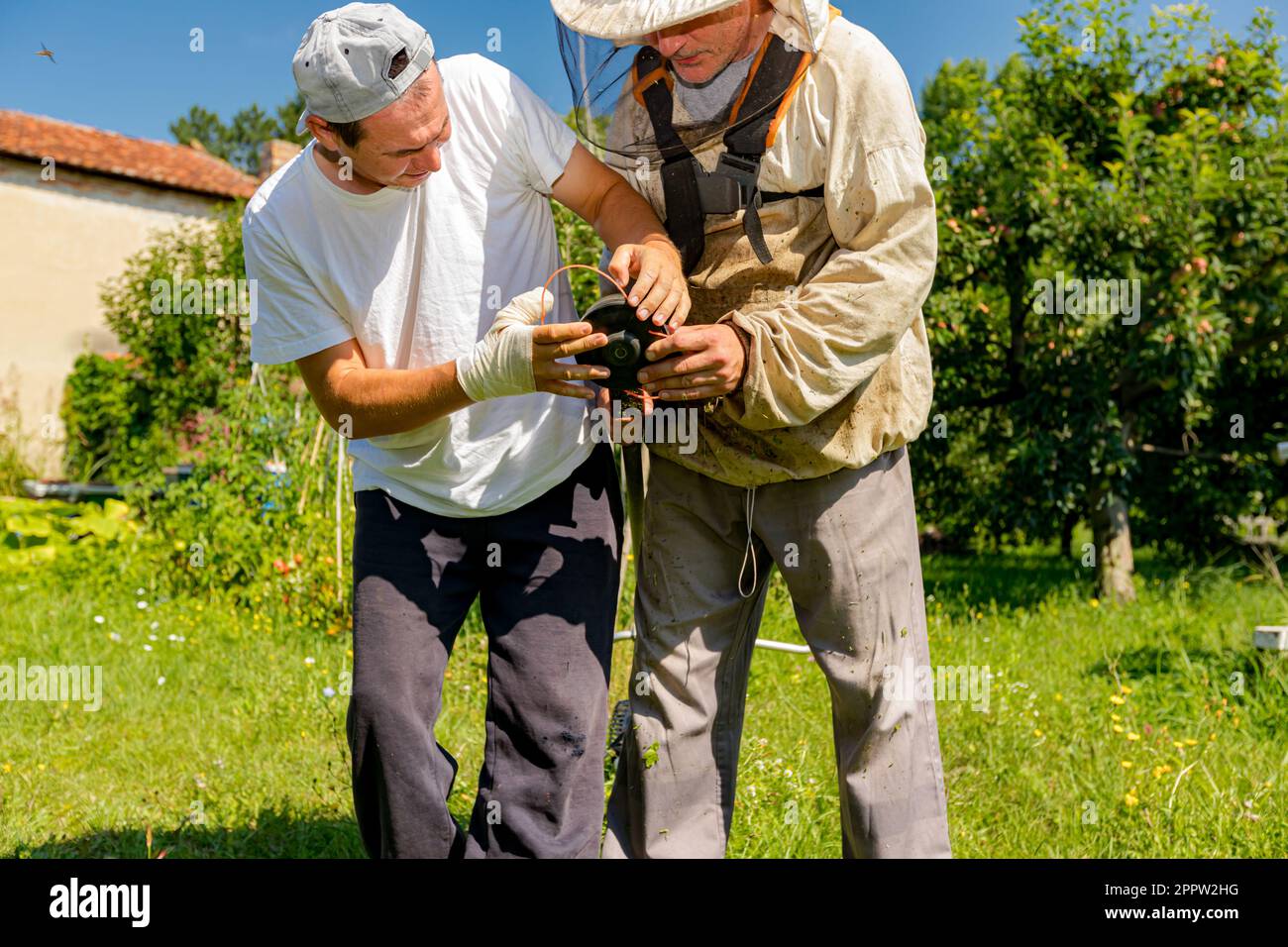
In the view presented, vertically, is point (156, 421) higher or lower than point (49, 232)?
lower

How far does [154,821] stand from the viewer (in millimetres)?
3711

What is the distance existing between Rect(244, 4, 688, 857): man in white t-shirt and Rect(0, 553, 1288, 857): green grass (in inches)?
40.9

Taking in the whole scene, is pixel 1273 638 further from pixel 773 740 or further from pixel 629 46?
pixel 629 46

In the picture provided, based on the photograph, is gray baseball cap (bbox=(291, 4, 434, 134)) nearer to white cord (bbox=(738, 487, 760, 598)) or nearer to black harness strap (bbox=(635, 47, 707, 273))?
black harness strap (bbox=(635, 47, 707, 273))

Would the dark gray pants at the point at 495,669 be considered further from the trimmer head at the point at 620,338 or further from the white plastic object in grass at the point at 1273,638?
the white plastic object in grass at the point at 1273,638

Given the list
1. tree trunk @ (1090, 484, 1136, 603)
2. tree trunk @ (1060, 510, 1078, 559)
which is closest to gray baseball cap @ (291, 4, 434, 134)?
tree trunk @ (1090, 484, 1136, 603)

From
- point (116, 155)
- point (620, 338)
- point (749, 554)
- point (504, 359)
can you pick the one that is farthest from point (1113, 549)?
point (116, 155)

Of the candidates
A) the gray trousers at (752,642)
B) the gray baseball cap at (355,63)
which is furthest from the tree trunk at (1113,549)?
the gray baseball cap at (355,63)

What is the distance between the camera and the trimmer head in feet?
7.29

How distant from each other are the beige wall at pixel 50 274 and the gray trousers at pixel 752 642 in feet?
45.2

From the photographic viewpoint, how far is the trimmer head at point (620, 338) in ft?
7.29

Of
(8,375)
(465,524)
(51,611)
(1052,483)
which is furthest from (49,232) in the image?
(465,524)

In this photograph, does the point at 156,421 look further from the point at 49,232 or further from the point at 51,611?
the point at 51,611
